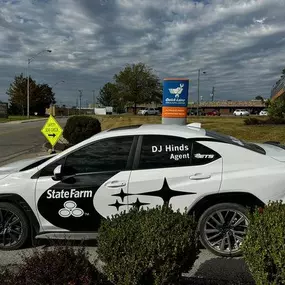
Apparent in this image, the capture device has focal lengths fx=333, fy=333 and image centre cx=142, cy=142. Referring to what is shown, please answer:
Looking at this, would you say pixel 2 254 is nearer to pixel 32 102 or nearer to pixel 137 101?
pixel 137 101

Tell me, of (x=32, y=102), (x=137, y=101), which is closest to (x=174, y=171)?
(x=137, y=101)

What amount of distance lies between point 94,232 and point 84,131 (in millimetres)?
11503

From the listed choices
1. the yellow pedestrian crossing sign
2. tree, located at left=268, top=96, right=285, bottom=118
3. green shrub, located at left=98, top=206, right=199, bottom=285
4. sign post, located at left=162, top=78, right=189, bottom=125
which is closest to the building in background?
tree, located at left=268, top=96, right=285, bottom=118

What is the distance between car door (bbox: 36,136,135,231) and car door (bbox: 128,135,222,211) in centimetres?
17

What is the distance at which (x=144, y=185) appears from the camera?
405cm

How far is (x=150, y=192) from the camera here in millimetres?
4055

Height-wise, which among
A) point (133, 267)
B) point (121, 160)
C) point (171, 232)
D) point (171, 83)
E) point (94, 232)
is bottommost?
point (94, 232)

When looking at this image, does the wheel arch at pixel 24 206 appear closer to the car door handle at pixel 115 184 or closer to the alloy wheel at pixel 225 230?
the car door handle at pixel 115 184

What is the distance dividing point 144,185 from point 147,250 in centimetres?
169

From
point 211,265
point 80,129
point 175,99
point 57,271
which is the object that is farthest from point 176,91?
point 57,271

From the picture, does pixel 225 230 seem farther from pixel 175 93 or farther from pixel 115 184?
pixel 175 93

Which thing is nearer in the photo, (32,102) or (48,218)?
(48,218)

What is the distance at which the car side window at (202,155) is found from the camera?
4.14 metres

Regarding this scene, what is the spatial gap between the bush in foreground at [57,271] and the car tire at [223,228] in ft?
5.97
